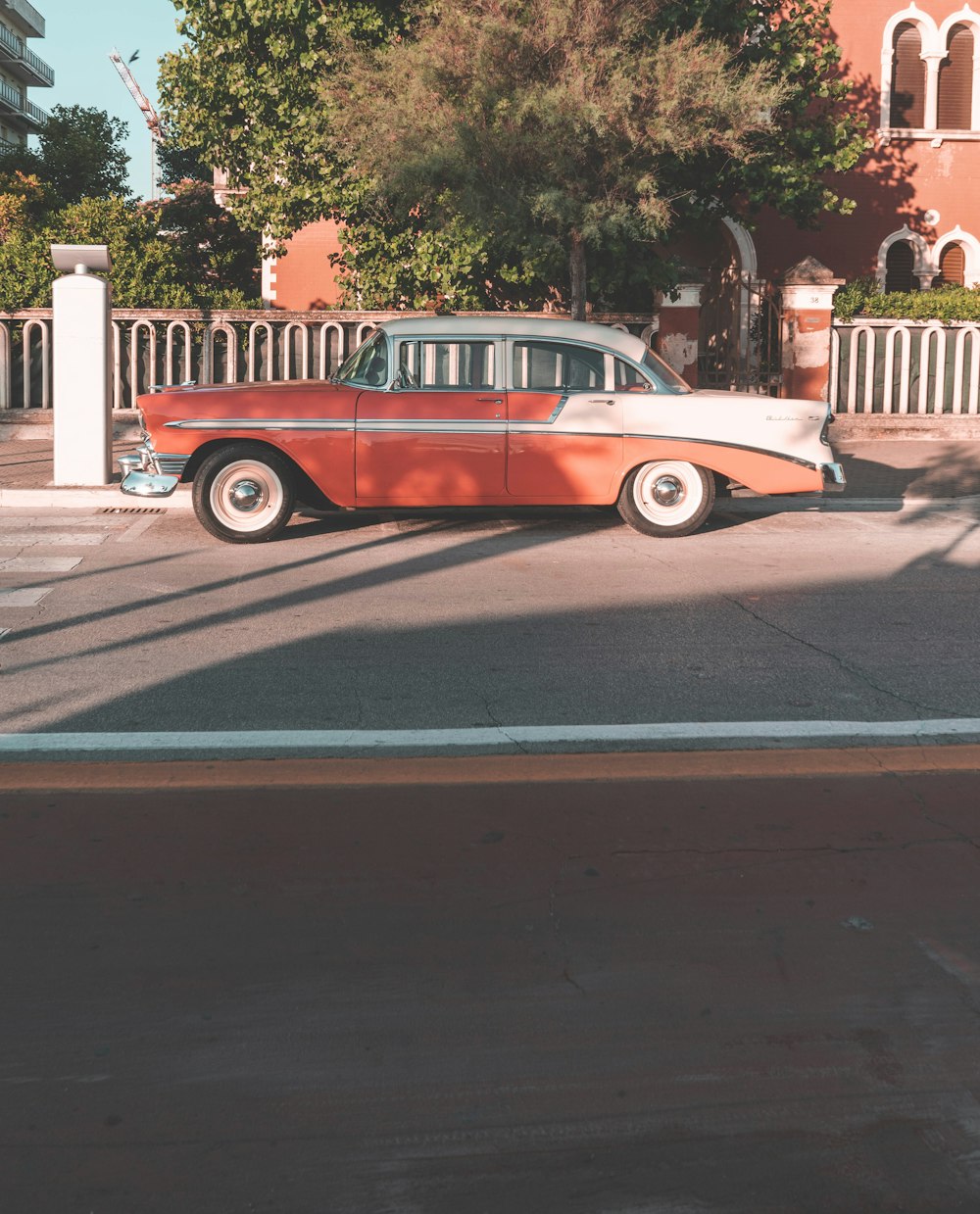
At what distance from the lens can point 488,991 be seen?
11.8 feet

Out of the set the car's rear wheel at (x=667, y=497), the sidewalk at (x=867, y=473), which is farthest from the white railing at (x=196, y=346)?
the car's rear wheel at (x=667, y=497)

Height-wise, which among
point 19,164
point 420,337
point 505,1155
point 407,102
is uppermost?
point 19,164

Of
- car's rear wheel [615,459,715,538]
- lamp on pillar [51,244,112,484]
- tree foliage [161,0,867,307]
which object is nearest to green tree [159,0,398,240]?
tree foliage [161,0,867,307]

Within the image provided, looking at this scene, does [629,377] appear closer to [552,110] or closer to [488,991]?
[552,110]

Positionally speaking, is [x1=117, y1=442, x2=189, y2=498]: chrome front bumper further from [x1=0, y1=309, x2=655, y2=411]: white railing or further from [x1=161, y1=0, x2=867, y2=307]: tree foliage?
[x1=0, y1=309, x2=655, y2=411]: white railing

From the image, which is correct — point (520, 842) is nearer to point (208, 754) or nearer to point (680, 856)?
point (680, 856)

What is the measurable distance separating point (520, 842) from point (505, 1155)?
1.79 m

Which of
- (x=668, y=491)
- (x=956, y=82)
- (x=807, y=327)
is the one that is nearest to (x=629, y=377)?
(x=668, y=491)

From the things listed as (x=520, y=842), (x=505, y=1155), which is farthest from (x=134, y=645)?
(x=505, y=1155)

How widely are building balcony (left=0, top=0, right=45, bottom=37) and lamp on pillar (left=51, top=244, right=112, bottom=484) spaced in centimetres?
7631

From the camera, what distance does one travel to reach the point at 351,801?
5.05 metres

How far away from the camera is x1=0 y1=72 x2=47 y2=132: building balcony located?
82.6 metres

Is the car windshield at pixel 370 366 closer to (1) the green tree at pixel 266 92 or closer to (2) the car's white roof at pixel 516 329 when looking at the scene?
(2) the car's white roof at pixel 516 329

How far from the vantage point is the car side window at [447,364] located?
11391 millimetres
